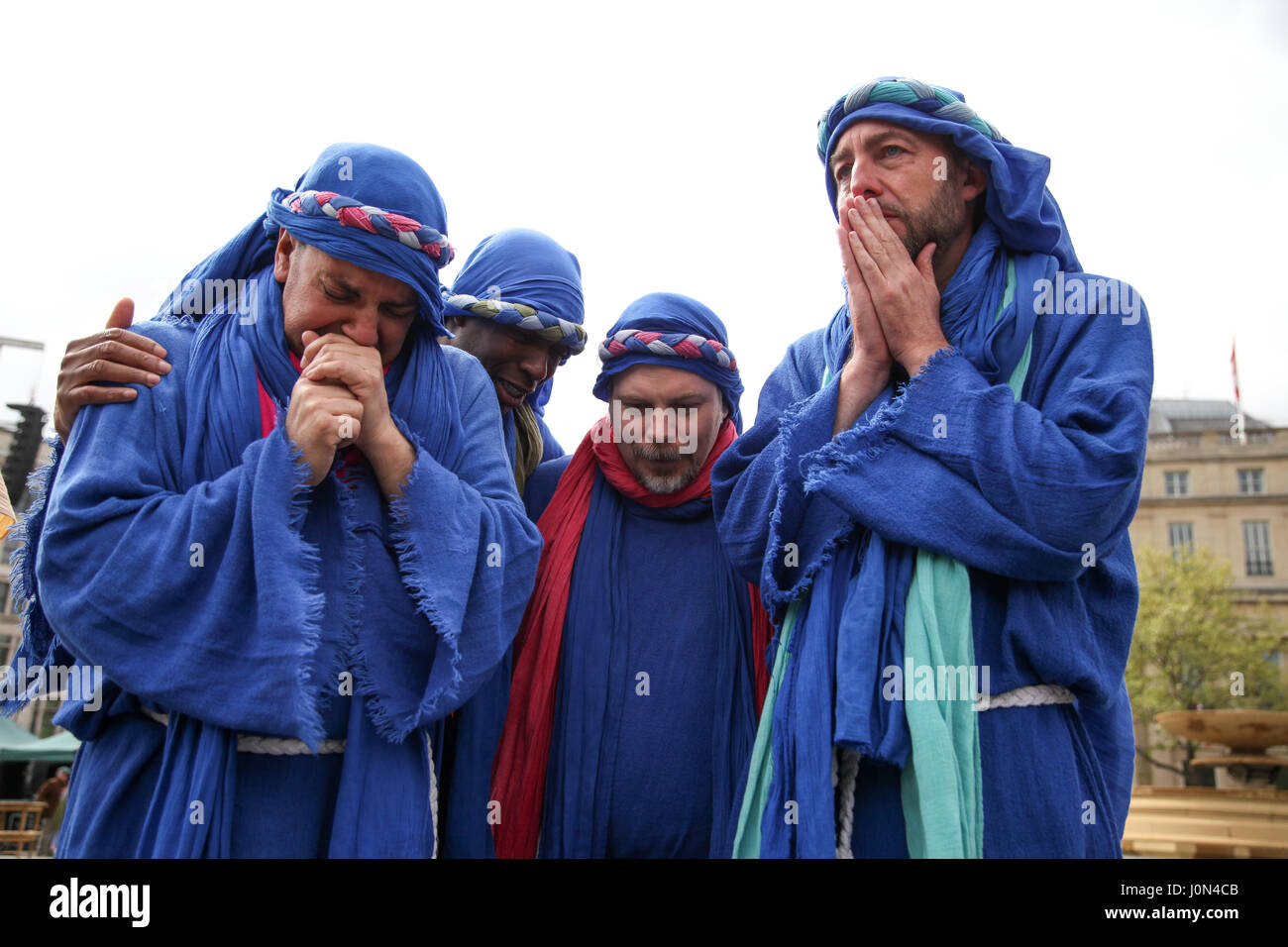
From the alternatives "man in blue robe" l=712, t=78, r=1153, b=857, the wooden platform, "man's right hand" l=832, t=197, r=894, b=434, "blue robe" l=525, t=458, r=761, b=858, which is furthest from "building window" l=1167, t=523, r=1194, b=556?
"man's right hand" l=832, t=197, r=894, b=434

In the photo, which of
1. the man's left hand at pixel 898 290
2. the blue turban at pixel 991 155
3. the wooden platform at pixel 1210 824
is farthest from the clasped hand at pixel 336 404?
the wooden platform at pixel 1210 824

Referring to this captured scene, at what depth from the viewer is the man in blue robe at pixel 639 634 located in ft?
10.7

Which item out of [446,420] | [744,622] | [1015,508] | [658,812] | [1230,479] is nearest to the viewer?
[1015,508]

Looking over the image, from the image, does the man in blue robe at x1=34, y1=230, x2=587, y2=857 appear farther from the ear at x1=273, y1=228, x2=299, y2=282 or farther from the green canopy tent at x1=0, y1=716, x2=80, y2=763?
the green canopy tent at x1=0, y1=716, x2=80, y2=763

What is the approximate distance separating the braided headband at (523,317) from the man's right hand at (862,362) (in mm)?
1408

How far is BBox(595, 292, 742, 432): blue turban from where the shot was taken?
3.78 metres

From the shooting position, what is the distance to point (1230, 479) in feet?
131

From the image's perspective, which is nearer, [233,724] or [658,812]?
[233,724]

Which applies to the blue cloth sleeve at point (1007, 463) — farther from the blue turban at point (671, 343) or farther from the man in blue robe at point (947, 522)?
the blue turban at point (671, 343)

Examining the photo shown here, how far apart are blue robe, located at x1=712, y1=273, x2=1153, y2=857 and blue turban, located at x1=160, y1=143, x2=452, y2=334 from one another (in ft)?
3.64

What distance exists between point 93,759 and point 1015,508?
94.7 inches
